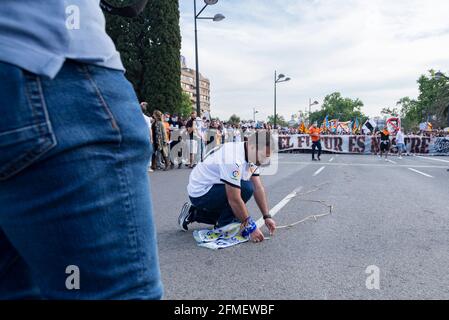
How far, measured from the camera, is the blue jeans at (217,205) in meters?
4.03

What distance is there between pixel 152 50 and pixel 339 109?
101257mm

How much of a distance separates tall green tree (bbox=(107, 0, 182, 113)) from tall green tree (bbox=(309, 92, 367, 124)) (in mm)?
93592

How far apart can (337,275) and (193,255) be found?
128 centimetres

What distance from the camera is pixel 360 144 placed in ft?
86.4

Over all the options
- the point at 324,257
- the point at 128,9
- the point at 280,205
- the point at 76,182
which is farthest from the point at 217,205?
the point at 76,182

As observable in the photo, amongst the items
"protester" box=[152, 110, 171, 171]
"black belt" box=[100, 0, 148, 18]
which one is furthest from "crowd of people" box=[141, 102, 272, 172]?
"black belt" box=[100, 0, 148, 18]

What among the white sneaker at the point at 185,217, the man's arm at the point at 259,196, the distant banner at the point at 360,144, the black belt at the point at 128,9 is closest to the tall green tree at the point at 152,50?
the distant banner at the point at 360,144

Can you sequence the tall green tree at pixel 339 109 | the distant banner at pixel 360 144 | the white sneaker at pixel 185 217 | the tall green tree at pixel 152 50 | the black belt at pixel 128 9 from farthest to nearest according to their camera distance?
the tall green tree at pixel 339 109 < the tall green tree at pixel 152 50 < the distant banner at pixel 360 144 < the white sneaker at pixel 185 217 < the black belt at pixel 128 9

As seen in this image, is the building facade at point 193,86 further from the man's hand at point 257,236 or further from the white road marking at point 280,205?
the man's hand at point 257,236

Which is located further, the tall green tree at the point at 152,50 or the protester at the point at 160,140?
the tall green tree at the point at 152,50

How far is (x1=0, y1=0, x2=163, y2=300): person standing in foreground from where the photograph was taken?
713mm

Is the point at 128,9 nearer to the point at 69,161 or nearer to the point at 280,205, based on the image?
the point at 69,161

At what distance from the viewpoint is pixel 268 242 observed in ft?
12.8

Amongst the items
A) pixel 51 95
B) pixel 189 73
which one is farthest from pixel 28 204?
pixel 189 73
